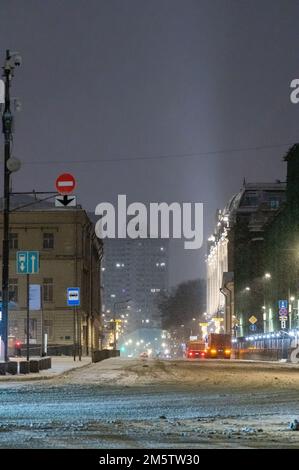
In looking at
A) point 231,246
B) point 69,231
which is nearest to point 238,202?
point 231,246

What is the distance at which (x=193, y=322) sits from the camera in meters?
194

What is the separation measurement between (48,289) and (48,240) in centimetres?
504

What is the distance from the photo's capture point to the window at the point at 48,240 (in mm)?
94375

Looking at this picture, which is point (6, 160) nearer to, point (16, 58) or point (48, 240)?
point (16, 58)

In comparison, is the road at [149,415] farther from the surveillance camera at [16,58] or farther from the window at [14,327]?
the window at [14,327]

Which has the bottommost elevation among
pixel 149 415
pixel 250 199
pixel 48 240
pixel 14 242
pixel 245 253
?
pixel 149 415

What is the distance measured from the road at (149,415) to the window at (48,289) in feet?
212

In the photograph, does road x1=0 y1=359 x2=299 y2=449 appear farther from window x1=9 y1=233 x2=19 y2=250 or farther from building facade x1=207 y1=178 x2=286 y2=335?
building facade x1=207 y1=178 x2=286 y2=335

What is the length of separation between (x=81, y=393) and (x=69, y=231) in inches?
2759

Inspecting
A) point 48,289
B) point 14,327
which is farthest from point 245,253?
point 14,327

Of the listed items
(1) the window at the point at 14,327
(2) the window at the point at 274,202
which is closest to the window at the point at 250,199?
(2) the window at the point at 274,202

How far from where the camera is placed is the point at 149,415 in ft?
56.6

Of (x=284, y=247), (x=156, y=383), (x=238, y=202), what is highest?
(x=238, y=202)

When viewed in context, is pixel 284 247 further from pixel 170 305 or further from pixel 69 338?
pixel 170 305
